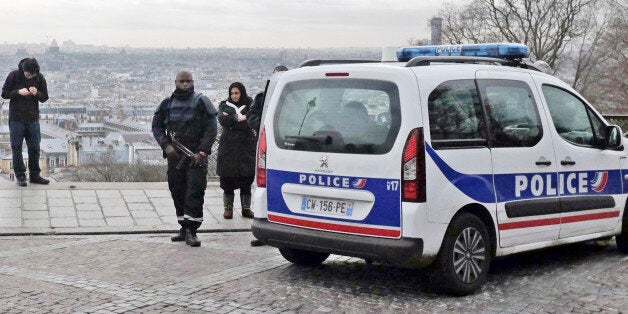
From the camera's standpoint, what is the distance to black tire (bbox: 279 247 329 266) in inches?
305

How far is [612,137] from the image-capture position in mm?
8109

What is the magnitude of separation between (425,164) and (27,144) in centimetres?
784

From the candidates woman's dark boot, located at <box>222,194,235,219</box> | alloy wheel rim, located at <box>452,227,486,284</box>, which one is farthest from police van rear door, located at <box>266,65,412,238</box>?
woman's dark boot, located at <box>222,194,235,219</box>

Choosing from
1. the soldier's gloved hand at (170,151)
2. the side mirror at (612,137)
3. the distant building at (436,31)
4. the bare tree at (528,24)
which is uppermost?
the bare tree at (528,24)

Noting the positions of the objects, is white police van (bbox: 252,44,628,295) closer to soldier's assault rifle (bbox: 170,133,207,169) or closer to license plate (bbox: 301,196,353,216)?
license plate (bbox: 301,196,353,216)

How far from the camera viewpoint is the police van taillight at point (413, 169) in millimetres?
6316

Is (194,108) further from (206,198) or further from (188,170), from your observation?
(206,198)

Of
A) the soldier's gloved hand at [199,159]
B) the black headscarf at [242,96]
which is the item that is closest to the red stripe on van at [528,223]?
the soldier's gloved hand at [199,159]

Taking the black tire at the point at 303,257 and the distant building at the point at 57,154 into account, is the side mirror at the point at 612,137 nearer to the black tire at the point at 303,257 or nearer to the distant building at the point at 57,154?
the black tire at the point at 303,257

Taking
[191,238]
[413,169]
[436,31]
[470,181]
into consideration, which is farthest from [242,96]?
[413,169]

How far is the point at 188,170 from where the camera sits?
906cm

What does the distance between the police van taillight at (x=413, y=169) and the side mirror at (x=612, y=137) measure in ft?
8.16

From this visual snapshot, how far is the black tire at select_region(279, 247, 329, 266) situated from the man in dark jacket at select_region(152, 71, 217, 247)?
149 centimetres

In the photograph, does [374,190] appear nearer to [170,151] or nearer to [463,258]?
[463,258]
